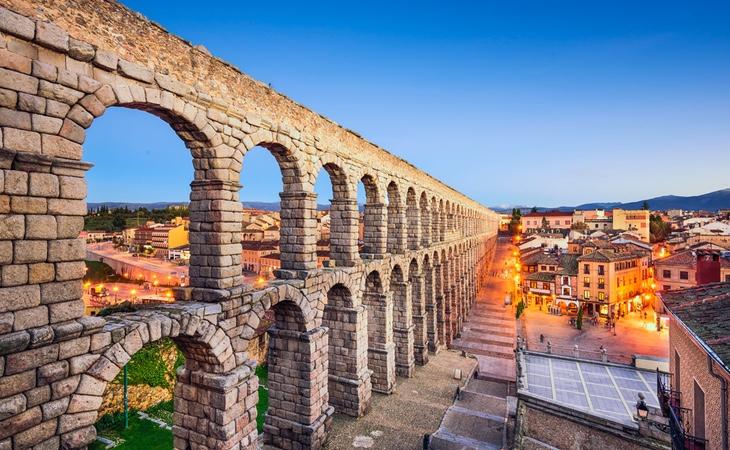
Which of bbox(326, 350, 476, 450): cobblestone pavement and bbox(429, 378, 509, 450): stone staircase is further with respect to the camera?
bbox(429, 378, 509, 450): stone staircase

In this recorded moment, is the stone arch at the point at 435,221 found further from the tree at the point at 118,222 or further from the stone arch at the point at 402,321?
the tree at the point at 118,222

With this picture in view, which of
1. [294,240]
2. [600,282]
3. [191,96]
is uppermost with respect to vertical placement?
[191,96]

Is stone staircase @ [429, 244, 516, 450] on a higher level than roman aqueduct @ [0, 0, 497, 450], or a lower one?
lower

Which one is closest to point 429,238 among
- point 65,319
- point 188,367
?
point 188,367

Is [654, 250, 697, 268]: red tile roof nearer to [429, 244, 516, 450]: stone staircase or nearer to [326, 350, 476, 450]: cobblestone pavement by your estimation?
[429, 244, 516, 450]: stone staircase

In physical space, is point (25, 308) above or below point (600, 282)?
above

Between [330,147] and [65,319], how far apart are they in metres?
10.2

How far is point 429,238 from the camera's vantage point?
27.1m

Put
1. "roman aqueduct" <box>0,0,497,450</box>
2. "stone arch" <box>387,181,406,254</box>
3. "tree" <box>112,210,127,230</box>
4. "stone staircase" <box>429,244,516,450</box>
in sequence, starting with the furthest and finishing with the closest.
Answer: "tree" <box>112,210,127,230</box>
"stone arch" <box>387,181,406,254</box>
"stone staircase" <box>429,244,516,450</box>
"roman aqueduct" <box>0,0,497,450</box>

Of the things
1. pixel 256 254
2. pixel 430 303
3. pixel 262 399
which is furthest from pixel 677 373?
pixel 256 254

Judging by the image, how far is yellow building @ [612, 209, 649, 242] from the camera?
8950cm

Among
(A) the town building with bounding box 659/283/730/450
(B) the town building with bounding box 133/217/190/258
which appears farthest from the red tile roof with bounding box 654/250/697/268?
(B) the town building with bounding box 133/217/190/258

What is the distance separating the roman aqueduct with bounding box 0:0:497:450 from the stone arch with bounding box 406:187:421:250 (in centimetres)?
537

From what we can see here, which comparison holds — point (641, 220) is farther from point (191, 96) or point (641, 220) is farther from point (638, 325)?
point (191, 96)
